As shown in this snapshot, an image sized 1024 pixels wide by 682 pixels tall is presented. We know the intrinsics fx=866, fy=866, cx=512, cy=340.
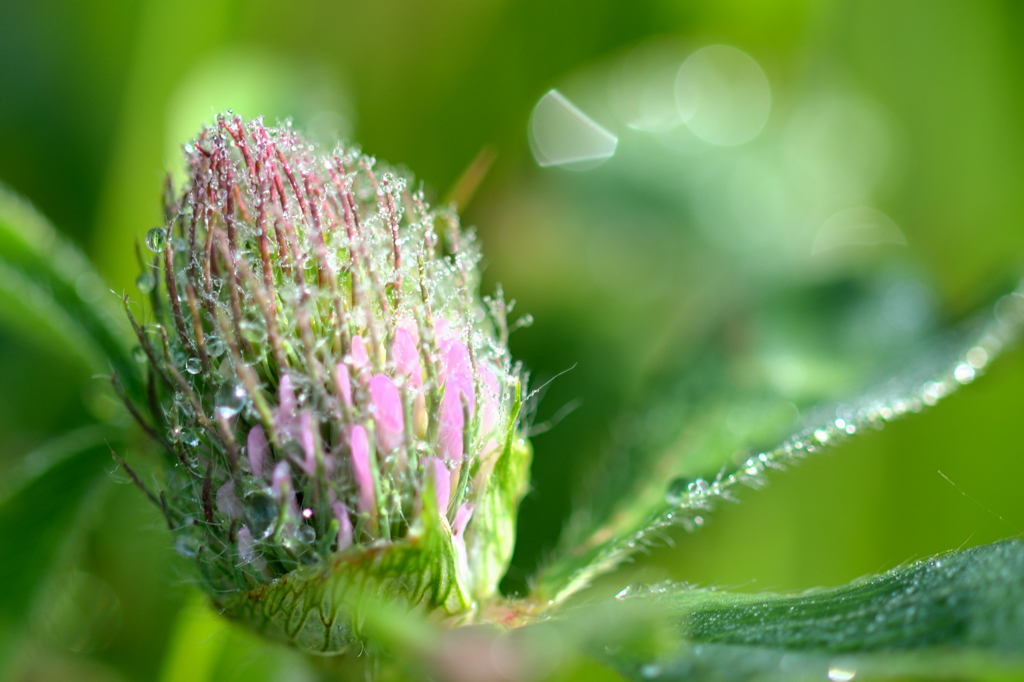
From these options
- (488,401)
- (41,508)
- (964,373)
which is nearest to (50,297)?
(41,508)

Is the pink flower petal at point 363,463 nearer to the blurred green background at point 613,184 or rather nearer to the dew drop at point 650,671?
the dew drop at point 650,671

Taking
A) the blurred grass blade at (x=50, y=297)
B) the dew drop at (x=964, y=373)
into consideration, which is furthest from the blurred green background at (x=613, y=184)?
the blurred grass blade at (x=50, y=297)

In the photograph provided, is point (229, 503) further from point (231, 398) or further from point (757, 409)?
point (757, 409)

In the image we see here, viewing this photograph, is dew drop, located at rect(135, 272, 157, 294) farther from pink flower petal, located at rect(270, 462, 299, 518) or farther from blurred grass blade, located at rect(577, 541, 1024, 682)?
blurred grass blade, located at rect(577, 541, 1024, 682)

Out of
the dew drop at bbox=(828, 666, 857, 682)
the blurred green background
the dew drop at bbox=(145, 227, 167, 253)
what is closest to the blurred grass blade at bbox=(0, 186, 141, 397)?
the blurred green background

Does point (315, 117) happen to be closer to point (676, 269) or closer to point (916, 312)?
point (676, 269)

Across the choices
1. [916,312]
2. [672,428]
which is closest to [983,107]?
[916,312]
